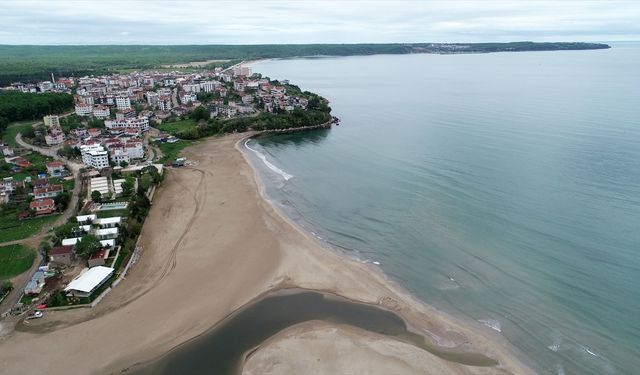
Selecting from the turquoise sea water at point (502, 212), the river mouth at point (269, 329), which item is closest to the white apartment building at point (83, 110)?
the turquoise sea water at point (502, 212)

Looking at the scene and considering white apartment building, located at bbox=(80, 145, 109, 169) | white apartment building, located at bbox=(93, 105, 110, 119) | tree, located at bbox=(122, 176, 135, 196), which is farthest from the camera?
white apartment building, located at bbox=(93, 105, 110, 119)

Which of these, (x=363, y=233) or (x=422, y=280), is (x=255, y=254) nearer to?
(x=363, y=233)

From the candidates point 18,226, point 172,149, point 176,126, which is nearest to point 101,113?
point 176,126

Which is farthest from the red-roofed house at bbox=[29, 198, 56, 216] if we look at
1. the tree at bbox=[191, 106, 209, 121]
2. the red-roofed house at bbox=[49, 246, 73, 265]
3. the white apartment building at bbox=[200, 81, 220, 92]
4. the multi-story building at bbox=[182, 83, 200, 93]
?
the white apartment building at bbox=[200, 81, 220, 92]

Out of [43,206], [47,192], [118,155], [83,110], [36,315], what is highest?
[83,110]

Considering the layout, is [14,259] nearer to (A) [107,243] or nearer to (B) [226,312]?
(A) [107,243]

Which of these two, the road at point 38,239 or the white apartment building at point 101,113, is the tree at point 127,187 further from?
the white apartment building at point 101,113

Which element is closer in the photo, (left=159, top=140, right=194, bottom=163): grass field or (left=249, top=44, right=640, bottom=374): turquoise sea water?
(left=249, top=44, right=640, bottom=374): turquoise sea water

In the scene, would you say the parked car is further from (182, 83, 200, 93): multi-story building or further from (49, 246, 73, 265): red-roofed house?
(182, 83, 200, 93): multi-story building
